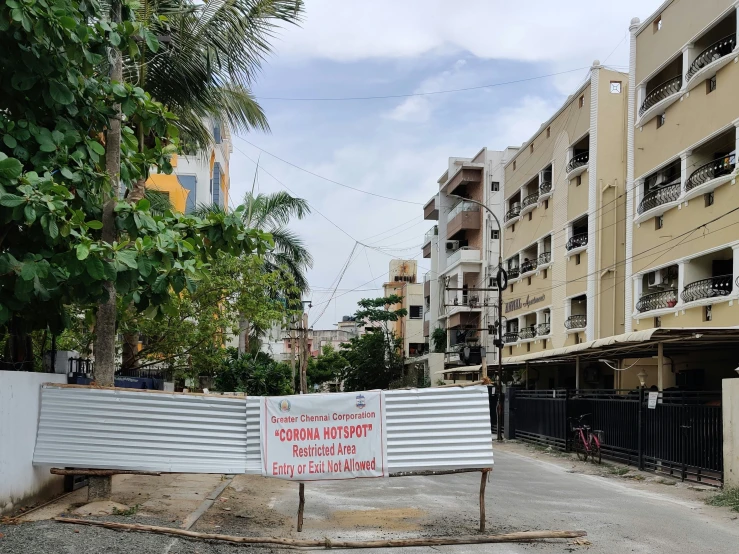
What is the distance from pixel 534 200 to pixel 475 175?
39.3 ft

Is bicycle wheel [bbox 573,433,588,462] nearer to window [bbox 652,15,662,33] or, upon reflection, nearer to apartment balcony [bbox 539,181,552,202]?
window [bbox 652,15,662,33]

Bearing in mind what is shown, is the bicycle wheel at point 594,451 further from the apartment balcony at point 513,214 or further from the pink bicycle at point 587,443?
the apartment balcony at point 513,214

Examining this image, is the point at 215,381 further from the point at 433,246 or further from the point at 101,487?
the point at 433,246

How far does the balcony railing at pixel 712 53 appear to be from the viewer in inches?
928

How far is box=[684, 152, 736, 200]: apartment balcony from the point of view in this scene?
23.1 meters

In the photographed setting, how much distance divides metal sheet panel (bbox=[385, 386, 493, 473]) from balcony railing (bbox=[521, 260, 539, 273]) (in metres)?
33.4

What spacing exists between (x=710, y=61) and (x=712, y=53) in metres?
0.24

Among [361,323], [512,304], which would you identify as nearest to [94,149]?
[512,304]

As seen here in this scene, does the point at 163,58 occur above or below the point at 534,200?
below

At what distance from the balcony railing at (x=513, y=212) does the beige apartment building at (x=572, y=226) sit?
9 cm

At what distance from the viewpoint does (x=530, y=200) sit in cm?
4341

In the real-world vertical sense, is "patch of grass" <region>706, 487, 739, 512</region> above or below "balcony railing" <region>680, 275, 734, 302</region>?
Answer: below

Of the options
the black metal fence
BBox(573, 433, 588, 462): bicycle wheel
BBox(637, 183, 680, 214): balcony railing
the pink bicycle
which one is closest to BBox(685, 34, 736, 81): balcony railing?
BBox(637, 183, 680, 214): balcony railing

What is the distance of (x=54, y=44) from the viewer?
339 inches
